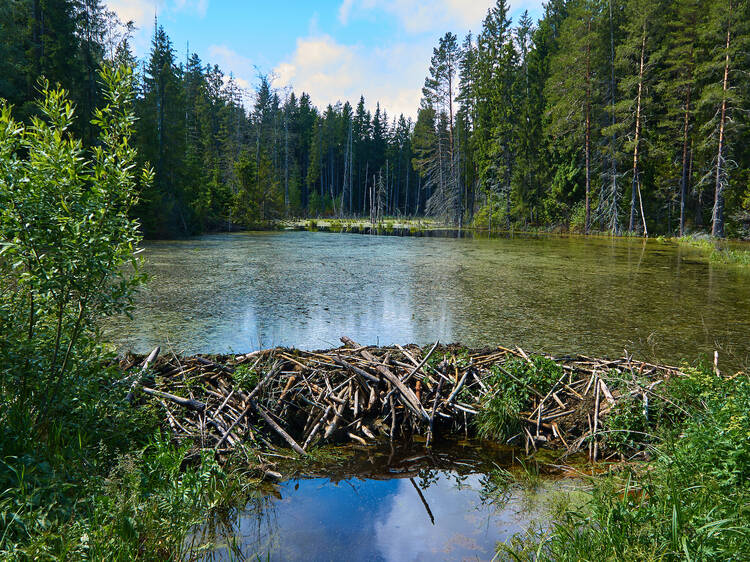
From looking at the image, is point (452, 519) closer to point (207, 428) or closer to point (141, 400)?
point (207, 428)

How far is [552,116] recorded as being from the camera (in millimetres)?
34344

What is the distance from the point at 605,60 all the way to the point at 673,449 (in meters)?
35.1

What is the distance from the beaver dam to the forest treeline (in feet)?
67.8

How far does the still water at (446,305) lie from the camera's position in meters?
6.80

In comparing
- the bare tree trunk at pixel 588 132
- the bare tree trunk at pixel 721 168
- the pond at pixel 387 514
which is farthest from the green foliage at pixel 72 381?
the bare tree trunk at pixel 588 132

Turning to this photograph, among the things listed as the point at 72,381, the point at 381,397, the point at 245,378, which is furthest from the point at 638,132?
the point at 72,381

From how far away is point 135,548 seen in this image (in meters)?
2.22

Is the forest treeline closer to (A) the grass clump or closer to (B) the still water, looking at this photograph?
(B) the still water

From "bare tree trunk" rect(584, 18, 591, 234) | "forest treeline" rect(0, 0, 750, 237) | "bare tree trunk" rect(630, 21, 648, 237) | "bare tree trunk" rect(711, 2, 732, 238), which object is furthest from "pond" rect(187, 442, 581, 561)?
"bare tree trunk" rect(584, 18, 591, 234)

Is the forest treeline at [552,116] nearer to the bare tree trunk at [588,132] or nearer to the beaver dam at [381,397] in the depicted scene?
the bare tree trunk at [588,132]

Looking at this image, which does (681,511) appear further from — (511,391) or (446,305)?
(446,305)

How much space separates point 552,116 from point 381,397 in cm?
3563

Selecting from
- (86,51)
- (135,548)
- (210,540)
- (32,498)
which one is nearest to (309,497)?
(210,540)

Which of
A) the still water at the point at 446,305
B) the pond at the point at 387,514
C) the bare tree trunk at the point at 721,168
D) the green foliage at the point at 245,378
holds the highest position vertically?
the bare tree trunk at the point at 721,168
